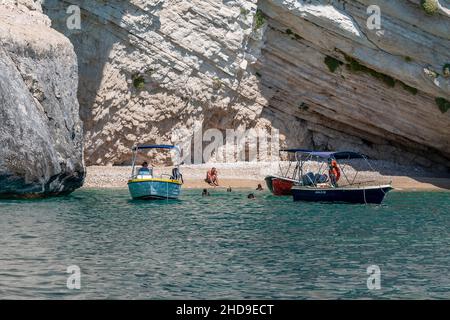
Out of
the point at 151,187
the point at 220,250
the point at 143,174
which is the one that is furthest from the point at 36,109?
the point at 220,250

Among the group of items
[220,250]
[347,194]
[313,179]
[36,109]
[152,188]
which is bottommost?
[220,250]

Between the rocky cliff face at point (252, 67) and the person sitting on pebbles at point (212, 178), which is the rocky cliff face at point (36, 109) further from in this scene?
the person sitting on pebbles at point (212, 178)

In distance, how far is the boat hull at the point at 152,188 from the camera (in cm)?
4672

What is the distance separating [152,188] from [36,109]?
24.9 feet

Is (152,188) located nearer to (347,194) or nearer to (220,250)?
(347,194)

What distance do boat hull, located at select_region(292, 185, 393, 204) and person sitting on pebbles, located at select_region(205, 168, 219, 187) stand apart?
40.0 feet

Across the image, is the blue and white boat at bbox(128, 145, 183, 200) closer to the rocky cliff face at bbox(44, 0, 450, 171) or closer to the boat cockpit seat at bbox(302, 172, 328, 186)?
the boat cockpit seat at bbox(302, 172, 328, 186)

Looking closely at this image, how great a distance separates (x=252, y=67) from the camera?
64812 mm

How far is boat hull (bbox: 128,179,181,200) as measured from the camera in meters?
46.7

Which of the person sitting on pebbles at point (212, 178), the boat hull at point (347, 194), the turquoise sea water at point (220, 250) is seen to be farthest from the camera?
the person sitting on pebbles at point (212, 178)

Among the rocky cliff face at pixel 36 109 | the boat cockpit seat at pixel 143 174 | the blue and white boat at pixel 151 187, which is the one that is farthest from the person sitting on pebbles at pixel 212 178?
the boat cockpit seat at pixel 143 174

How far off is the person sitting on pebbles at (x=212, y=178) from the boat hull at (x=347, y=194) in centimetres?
1219

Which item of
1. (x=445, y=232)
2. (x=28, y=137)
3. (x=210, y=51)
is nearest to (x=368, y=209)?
(x=445, y=232)
